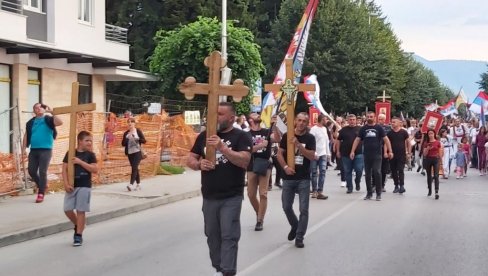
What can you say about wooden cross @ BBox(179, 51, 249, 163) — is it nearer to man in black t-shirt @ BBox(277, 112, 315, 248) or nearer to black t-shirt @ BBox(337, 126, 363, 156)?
man in black t-shirt @ BBox(277, 112, 315, 248)

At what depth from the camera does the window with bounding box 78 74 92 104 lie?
25441mm

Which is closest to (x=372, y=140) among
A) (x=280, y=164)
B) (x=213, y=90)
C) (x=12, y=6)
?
(x=280, y=164)

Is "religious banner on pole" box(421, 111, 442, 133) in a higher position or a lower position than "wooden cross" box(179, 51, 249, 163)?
lower

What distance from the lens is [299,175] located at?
9688 millimetres

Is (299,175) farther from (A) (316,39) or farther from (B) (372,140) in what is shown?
(A) (316,39)

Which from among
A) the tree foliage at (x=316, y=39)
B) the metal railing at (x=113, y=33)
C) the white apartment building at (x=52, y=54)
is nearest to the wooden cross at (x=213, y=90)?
the white apartment building at (x=52, y=54)

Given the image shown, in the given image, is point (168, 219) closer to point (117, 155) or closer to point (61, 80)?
point (117, 155)

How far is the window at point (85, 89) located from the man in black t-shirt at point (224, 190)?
19.5 metres

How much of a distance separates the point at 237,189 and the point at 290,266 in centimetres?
199

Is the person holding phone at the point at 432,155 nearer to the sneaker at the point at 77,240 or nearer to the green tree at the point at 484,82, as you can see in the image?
the sneaker at the point at 77,240

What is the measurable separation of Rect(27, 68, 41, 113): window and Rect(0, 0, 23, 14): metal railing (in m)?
1.85

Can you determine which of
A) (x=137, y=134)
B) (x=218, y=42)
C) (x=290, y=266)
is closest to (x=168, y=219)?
(x=137, y=134)

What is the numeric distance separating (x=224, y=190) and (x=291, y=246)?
10.8 ft

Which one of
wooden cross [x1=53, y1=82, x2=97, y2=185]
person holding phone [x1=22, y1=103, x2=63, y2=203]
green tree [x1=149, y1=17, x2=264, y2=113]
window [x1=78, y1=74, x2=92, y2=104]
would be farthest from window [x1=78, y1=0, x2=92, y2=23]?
wooden cross [x1=53, y1=82, x2=97, y2=185]
